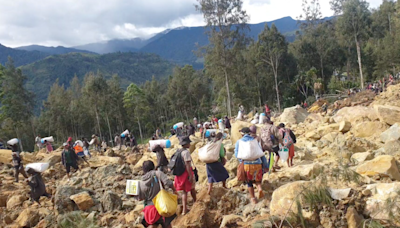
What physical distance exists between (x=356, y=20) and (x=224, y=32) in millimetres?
12858

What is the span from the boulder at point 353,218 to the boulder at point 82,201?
5.58 meters

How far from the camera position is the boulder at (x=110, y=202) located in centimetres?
649

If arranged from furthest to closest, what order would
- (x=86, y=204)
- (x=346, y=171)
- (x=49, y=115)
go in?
(x=49, y=115), (x=86, y=204), (x=346, y=171)

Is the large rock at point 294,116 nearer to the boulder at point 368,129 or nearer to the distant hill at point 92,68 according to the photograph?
the boulder at point 368,129

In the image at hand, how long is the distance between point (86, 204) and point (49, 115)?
39318 millimetres

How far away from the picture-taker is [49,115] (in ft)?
134

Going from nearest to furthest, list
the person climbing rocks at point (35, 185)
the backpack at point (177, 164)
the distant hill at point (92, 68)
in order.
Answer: the backpack at point (177, 164), the person climbing rocks at point (35, 185), the distant hill at point (92, 68)

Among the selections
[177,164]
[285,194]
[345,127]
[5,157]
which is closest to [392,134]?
[345,127]

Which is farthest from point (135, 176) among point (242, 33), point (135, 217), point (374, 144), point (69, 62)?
point (69, 62)

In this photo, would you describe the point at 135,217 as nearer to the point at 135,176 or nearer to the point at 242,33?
the point at 135,176

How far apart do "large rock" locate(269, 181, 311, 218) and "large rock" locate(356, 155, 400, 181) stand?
2180 millimetres

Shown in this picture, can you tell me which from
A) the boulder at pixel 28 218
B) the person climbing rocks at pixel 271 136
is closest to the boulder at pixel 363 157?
the person climbing rocks at pixel 271 136

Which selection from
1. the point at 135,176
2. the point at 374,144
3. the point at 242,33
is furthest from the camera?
the point at 242,33

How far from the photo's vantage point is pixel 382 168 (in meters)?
5.23
